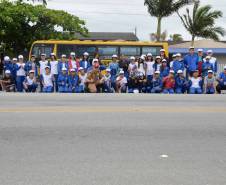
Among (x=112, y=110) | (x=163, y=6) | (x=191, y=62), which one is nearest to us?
(x=112, y=110)

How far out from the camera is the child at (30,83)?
64.5ft

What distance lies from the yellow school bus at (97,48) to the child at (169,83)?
805cm

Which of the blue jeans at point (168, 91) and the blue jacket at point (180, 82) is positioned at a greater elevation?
the blue jacket at point (180, 82)

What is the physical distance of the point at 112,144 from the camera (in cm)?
829

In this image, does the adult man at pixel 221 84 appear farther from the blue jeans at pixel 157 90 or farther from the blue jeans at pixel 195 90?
the blue jeans at pixel 157 90

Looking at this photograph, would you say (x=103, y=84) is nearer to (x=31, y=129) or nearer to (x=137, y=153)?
(x=31, y=129)

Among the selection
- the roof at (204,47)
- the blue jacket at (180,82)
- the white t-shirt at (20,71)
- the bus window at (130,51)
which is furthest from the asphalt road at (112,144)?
the roof at (204,47)

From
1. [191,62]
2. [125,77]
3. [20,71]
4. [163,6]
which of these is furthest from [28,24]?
[163,6]

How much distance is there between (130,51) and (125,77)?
24.9 ft

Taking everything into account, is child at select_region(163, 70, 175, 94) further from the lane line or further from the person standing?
the lane line

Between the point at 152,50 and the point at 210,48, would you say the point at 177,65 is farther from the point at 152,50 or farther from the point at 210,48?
the point at 210,48

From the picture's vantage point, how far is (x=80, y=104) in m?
13.3

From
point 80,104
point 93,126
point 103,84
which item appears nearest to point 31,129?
point 93,126

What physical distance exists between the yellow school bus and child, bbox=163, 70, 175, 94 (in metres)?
8.05
